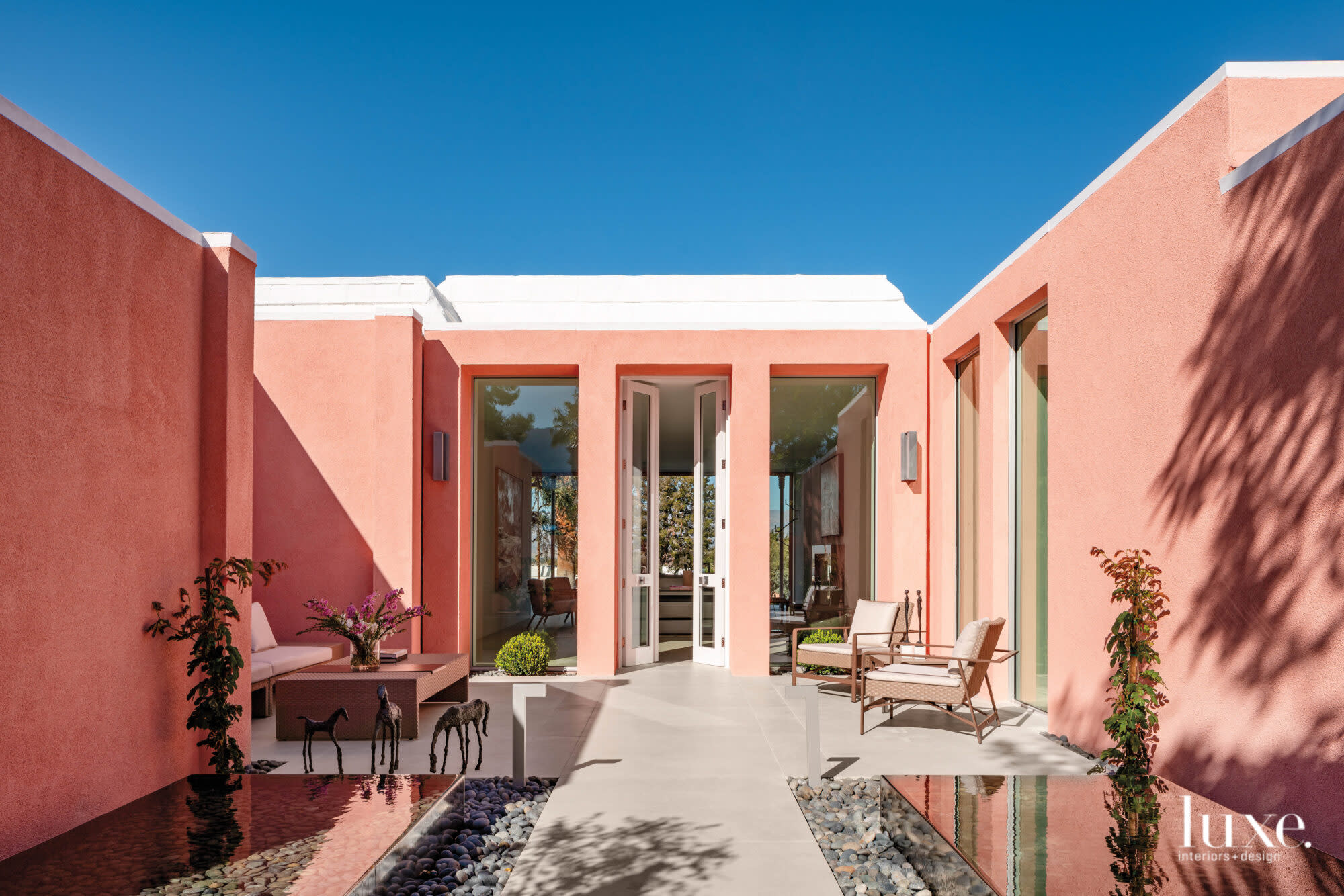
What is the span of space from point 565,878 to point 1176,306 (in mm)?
4110

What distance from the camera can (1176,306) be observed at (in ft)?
14.6

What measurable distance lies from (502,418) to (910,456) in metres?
4.35

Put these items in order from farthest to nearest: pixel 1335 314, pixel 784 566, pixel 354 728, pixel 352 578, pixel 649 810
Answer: pixel 784 566, pixel 352 578, pixel 354 728, pixel 649 810, pixel 1335 314

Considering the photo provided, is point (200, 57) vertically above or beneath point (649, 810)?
above

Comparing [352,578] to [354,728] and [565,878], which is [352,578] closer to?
[354,728]

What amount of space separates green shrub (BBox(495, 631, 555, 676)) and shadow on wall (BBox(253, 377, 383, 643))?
4.92ft

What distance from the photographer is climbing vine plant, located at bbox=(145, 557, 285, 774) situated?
432cm

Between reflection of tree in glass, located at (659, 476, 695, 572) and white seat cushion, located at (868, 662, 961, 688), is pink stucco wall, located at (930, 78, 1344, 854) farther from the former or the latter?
reflection of tree in glass, located at (659, 476, 695, 572)

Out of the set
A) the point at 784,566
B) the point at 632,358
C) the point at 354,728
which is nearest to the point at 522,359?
the point at 632,358

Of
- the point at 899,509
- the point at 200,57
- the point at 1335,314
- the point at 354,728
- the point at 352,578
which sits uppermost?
the point at 200,57

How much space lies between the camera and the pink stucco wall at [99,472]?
3.30 metres

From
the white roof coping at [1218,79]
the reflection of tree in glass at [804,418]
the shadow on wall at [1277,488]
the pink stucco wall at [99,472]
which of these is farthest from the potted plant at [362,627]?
the white roof coping at [1218,79]

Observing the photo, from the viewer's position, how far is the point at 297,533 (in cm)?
831

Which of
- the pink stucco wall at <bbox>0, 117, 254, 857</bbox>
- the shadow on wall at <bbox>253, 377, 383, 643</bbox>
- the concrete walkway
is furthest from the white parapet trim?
the shadow on wall at <bbox>253, 377, 383, 643</bbox>
